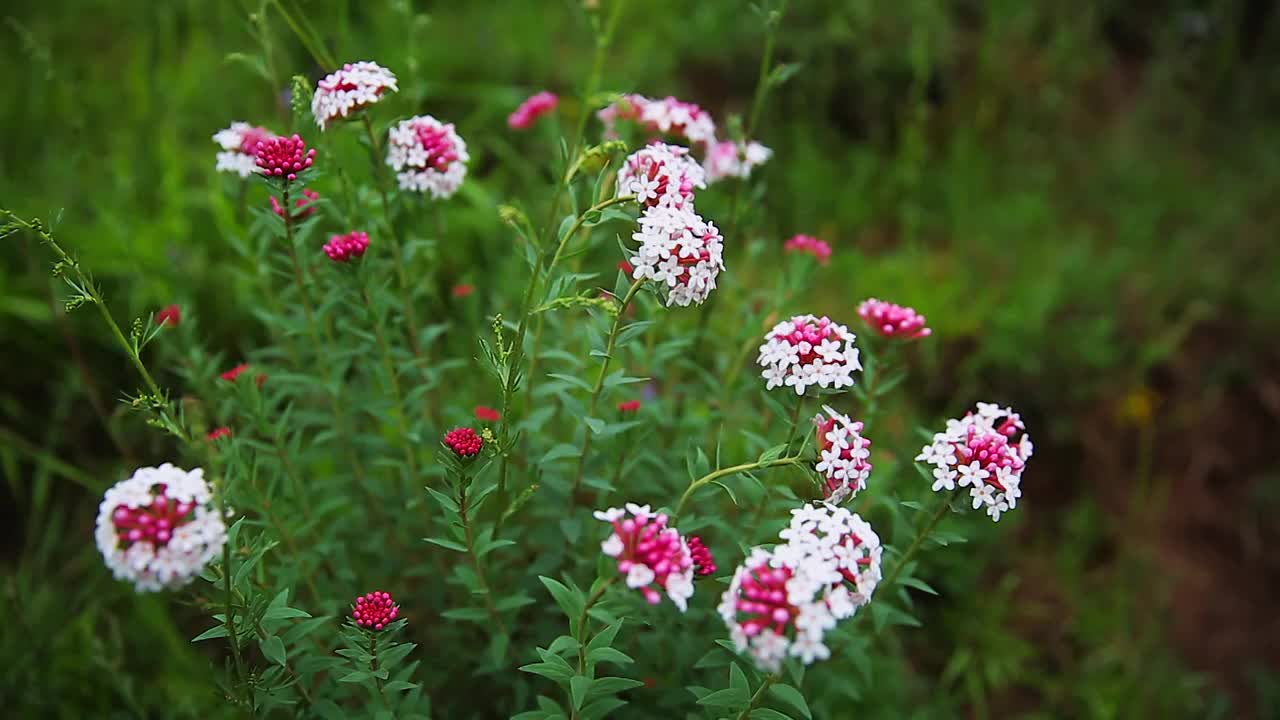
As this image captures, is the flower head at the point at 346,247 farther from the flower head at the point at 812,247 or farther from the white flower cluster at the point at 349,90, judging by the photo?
the flower head at the point at 812,247

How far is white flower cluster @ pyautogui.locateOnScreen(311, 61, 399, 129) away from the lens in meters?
2.13

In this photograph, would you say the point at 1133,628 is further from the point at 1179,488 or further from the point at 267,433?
the point at 267,433

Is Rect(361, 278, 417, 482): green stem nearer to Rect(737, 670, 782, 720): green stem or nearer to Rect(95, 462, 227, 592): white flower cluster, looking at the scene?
Rect(95, 462, 227, 592): white flower cluster

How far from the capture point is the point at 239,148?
2459 mm

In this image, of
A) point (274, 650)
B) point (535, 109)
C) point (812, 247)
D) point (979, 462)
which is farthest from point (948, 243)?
point (274, 650)

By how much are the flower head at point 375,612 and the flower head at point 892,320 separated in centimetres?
A: 133

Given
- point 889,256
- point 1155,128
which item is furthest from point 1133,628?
point 1155,128

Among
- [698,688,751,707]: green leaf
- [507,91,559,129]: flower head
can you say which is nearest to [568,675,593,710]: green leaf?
[698,688,751,707]: green leaf

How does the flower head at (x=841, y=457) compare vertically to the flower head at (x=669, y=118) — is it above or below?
below

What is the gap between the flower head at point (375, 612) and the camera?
188 centimetres

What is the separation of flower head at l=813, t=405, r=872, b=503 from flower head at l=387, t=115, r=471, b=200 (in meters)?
1.10

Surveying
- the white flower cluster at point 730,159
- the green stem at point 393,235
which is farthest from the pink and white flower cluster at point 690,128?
the green stem at point 393,235

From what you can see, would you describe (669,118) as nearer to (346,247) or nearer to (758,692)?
(346,247)

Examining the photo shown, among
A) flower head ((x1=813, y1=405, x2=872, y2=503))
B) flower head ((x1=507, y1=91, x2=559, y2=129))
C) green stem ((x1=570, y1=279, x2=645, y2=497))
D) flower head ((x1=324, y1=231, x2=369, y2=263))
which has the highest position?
flower head ((x1=507, y1=91, x2=559, y2=129))
